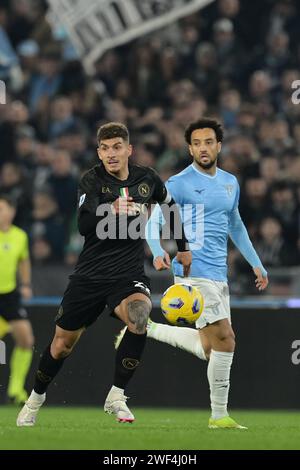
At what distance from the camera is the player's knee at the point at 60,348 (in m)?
8.24

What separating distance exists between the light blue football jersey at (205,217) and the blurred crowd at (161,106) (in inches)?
150

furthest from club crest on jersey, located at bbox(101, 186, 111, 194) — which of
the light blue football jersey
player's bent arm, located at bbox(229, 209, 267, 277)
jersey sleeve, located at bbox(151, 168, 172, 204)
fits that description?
player's bent arm, located at bbox(229, 209, 267, 277)

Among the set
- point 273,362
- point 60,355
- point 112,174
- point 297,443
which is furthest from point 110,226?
point 273,362

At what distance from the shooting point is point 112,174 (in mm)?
8344

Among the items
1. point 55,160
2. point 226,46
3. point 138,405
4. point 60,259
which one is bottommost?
point 138,405

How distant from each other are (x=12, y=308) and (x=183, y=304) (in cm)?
414

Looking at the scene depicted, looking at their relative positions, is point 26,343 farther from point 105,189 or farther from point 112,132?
point 112,132

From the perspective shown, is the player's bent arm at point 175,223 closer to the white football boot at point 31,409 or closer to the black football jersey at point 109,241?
the black football jersey at point 109,241

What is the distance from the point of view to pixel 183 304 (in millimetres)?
8523

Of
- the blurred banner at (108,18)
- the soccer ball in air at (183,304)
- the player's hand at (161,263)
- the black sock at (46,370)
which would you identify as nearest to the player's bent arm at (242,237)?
the soccer ball in air at (183,304)

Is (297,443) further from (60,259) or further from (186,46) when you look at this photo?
(186,46)

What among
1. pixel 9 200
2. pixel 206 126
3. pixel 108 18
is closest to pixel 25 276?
pixel 9 200

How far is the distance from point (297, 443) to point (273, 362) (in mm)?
4702

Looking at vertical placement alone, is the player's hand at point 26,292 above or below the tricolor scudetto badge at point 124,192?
below
